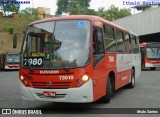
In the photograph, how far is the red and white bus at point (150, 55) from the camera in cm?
3259

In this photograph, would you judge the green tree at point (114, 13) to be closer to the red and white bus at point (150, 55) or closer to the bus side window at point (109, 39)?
the red and white bus at point (150, 55)

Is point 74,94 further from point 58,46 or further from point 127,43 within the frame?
point 127,43

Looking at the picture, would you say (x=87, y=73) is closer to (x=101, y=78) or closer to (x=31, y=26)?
(x=101, y=78)

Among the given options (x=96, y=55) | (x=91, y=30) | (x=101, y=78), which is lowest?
(x=101, y=78)

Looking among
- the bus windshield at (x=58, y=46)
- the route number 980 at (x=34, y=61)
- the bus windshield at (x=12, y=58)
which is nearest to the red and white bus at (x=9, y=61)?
the bus windshield at (x=12, y=58)

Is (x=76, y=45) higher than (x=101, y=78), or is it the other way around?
(x=76, y=45)

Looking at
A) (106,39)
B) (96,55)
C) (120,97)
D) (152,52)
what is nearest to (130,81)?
(120,97)

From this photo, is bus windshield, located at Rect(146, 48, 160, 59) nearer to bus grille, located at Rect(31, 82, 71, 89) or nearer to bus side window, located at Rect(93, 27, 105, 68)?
bus side window, located at Rect(93, 27, 105, 68)

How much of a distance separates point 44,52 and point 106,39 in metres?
2.36

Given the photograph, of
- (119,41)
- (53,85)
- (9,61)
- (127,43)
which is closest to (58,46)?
(53,85)

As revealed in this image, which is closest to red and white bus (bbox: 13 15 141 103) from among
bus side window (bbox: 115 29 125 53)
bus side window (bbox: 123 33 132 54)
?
bus side window (bbox: 115 29 125 53)

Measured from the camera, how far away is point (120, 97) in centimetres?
1322

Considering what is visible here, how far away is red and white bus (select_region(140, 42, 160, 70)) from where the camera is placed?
32594 millimetres

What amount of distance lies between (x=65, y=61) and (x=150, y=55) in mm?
23937
